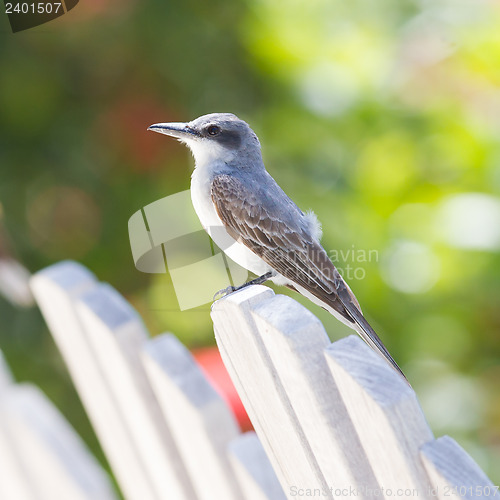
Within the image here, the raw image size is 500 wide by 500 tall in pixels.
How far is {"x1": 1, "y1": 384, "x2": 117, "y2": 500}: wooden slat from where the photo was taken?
5.61 ft

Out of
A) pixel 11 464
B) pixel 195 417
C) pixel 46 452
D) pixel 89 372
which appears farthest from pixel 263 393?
pixel 11 464

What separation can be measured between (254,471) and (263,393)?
185 mm

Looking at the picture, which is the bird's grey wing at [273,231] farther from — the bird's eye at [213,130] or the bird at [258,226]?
the bird's eye at [213,130]

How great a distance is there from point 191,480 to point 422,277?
1.45 meters

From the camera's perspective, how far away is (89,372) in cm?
170

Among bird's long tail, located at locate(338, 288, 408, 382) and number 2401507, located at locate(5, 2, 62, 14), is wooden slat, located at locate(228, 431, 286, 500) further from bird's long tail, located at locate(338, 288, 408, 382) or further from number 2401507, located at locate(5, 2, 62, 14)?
number 2401507, located at locate(5, 2, 62, 14)

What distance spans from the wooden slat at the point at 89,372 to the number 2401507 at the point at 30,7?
5.09 ft

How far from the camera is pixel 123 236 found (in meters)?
3.11

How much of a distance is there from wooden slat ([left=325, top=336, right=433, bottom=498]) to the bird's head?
1.02m

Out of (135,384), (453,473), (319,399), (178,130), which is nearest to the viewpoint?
(453,473)

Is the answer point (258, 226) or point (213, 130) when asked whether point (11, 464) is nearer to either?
point (258, 226)

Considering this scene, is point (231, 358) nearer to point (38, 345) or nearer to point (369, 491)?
point (369, 491)

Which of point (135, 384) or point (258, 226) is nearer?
point (135, 384)

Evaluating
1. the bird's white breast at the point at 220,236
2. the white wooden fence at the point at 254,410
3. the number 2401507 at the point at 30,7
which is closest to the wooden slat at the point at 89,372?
the white wooden fence at the point at 254,410
